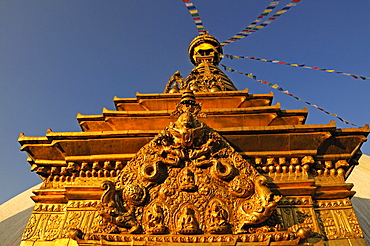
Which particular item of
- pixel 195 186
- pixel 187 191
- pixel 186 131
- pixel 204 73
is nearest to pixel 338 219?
pixel 195 186

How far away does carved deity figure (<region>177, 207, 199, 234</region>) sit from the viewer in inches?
165

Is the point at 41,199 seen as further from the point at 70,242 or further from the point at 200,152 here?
the point at 200,152

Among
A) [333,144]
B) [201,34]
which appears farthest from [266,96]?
[201,34]

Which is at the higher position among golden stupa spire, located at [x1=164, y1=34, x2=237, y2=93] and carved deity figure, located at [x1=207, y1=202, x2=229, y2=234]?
golden stupa spire, located at [x1=164, y1=34, x2=237, y2=93]

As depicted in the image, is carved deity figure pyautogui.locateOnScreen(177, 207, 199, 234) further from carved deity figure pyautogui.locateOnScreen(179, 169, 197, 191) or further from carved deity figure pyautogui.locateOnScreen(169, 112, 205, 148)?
carved deity figure pyautogui.locateOnScreen(169, 112, 205, 148)

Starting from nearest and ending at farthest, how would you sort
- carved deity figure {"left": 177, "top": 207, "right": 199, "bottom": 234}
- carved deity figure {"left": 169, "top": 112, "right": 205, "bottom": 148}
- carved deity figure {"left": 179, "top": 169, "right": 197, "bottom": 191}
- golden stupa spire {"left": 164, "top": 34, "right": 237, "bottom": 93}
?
carved deity figure {"left": 177, "top": 207, "right": 199, "bottom": 234} < carved deity figure {"left": 179, "top": 169, "right": 197, "bottom": 191} < carved deity figure {"left": 169, "top": 112, "right": 205, "bottom": 148} < golden stupa spire {"left": 164, "top": 34, "right": 237, "bottom": 93}

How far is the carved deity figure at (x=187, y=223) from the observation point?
4188mm

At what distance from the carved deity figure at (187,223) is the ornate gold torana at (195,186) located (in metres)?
0.01

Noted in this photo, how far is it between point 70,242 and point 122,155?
164cm

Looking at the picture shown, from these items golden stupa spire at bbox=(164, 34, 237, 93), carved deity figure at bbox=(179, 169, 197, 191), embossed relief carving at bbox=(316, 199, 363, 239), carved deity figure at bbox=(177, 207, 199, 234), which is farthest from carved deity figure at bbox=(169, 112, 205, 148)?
golden stupa spire at bbox=(164, 34, 237, 93)

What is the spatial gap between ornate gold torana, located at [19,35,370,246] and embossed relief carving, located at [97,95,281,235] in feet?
0.05

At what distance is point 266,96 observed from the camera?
28.5 ft

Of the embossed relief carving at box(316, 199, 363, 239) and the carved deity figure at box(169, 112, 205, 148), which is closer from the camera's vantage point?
the embossed relief carving at box(316, 199, 363, 239)

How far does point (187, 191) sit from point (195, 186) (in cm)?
15
